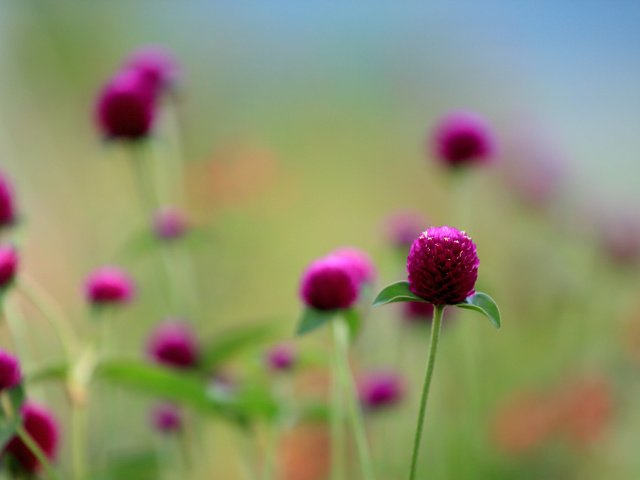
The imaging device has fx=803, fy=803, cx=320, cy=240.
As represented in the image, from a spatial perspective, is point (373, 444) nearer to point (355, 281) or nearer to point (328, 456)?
point (328, 456)

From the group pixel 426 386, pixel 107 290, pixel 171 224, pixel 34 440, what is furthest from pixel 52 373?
pixel 171 224

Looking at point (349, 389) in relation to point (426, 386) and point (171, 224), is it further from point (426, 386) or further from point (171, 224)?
point (171, 224)

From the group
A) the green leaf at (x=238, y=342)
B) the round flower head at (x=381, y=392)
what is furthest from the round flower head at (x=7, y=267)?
the round flower head at (x=381, y=392)

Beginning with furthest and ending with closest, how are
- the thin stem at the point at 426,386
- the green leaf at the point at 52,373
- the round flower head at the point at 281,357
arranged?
the round flower head at the point at 281,357 → the green leaf at the point at 52,373 → the thin stem at the point at 426,386

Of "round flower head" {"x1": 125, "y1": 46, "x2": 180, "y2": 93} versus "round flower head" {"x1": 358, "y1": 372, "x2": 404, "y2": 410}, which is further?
"round flower head" {"x1": 125, "y1": 46, "x2": 180, "y2": 93}

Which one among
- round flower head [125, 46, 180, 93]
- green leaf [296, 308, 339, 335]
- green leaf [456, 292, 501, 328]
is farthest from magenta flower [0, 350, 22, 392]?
round flower head [125, 46, 180, 93]

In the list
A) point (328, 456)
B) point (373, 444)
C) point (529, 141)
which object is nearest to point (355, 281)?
point (373, 444)

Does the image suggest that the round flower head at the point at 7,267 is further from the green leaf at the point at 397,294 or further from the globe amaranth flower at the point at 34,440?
the green leaf at the point at 397,294

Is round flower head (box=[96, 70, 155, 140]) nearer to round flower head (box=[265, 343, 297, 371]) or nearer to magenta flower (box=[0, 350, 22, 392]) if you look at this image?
round flower head (box=[265, 343, 297, 371])
